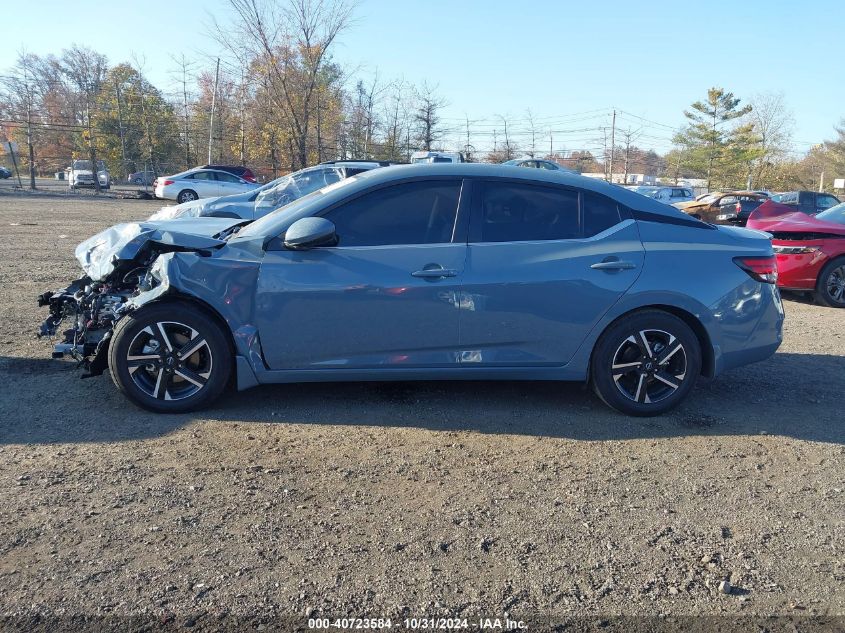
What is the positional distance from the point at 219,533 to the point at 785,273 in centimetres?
870


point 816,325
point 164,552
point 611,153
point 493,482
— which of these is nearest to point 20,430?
point 164,552

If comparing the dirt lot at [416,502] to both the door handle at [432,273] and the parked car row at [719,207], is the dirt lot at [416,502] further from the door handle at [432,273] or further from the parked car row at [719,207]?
the parked car row at [719,207]

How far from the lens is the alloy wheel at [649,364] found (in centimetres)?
463

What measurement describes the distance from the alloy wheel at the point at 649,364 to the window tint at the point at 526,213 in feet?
2.77

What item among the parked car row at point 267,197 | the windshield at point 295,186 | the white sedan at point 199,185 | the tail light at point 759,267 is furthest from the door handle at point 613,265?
the white sedan at point 199,185

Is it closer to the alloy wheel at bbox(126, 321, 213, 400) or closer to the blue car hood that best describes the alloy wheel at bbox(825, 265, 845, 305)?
the blue car hood

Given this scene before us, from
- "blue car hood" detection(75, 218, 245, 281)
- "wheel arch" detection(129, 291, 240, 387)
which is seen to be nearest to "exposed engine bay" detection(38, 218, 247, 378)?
"blue car hood" detection(75, 218, 245, 281)

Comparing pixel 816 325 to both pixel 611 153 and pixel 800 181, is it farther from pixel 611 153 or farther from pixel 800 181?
pixel 800 181

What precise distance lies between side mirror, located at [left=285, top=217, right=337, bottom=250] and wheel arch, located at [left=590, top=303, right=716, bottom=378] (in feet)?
6.29

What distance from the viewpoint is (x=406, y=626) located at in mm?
2545

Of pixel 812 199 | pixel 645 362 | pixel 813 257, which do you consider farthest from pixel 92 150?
pixel 645 362

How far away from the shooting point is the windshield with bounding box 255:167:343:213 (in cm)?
1198

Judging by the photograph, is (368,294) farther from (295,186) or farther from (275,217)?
(295,186)

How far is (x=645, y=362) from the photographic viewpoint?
4633mm
